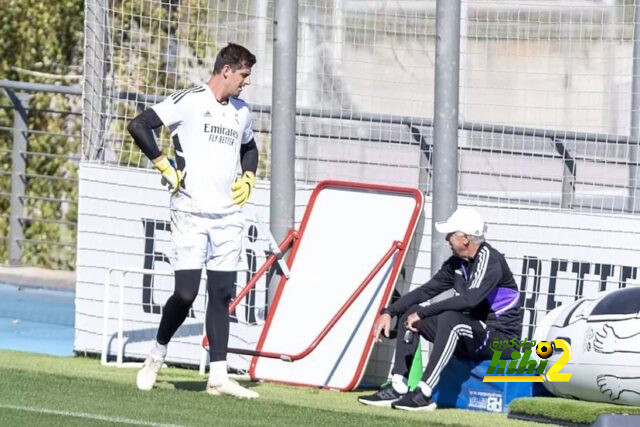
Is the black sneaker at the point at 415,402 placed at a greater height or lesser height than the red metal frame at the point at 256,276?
lesser

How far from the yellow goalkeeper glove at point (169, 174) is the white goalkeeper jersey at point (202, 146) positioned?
8cm

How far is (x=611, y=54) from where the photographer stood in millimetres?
10117

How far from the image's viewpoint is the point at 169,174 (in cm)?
862

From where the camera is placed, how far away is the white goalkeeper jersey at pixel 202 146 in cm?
874

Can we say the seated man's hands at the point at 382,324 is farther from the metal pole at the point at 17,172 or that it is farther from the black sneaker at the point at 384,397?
the metal pole at the point at 17,172

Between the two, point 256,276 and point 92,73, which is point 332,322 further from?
point 92,73

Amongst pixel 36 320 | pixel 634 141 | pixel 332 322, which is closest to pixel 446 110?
pixel 634 141

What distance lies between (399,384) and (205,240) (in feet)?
4.57

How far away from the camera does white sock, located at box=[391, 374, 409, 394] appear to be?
356 inches

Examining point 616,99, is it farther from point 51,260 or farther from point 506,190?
point 51,260

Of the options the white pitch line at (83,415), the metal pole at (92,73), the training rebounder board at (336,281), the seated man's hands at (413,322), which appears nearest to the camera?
the white pitch line at (83,415)

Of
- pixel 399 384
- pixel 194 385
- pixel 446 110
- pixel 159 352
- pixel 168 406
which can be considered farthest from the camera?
pixel 446 110

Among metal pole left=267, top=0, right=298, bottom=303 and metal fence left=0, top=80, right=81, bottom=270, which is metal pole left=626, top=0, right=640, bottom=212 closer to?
metal pole left=267, top=0, right=298, bottom=303

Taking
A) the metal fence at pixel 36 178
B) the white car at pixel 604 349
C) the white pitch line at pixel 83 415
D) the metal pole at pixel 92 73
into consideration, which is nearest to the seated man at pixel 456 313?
the white car at pixel 604 349
